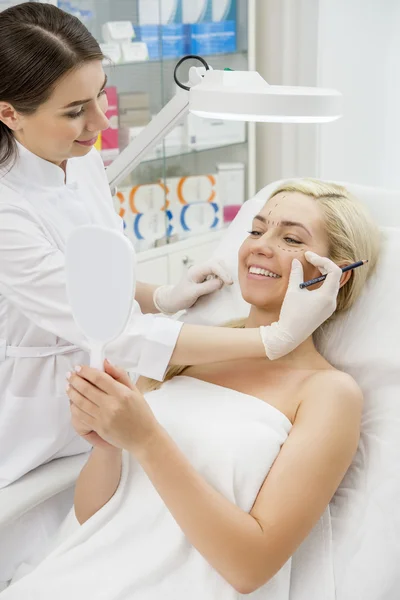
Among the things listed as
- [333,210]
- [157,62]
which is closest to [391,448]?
[333,210]

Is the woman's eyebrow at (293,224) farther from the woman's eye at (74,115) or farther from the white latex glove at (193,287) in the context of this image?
the woman's eye at (74,115)

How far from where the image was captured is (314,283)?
137 cm

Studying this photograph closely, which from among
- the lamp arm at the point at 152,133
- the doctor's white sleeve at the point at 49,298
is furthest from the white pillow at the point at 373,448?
the lamp arm at the point at 152,133

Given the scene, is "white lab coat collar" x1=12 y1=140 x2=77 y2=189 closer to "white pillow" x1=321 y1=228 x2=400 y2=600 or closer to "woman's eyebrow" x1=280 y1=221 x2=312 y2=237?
"woman's eyebrow" x1=280 y1=221 x2=312 y2=237

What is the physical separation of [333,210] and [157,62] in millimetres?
1726

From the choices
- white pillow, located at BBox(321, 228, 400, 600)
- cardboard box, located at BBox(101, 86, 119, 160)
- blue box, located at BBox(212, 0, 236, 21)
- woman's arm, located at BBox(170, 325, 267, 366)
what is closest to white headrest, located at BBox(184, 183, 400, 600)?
white pillow, located at BBox(321, 228, 400, 600)

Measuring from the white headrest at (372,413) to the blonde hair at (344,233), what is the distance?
1.3 inches

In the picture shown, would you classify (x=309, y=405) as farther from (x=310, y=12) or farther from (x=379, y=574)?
(x=310, y=12)

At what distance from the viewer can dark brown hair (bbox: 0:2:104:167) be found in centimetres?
129

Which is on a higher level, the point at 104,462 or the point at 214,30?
the point at 214,30

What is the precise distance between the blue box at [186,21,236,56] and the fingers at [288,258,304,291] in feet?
6.39

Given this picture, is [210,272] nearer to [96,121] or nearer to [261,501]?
[96,121]

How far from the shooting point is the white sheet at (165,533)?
3.96ft

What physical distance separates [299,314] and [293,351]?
0.14 meters
